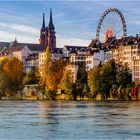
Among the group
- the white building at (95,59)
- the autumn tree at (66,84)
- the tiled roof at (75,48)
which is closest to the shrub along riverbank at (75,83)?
the autumn tree at (66,84)

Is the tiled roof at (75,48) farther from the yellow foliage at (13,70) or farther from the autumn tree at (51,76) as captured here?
the autumn tree at (51,76)

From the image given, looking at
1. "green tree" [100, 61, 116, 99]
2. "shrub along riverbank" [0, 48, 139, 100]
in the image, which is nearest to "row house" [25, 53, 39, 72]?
"shrub along riverbank" [0, 48, 139, 100]

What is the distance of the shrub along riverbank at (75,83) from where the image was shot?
4985 inches

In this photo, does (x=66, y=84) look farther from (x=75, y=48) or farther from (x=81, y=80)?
(x=75, y=48)

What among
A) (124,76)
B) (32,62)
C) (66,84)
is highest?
(32,62)

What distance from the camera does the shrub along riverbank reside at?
126625 millimetres

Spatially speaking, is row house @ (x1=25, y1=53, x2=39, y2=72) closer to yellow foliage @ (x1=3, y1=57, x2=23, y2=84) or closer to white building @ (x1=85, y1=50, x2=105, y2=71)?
yellow foliage @ (x1=3, y1=57, x2=23, y2=84)

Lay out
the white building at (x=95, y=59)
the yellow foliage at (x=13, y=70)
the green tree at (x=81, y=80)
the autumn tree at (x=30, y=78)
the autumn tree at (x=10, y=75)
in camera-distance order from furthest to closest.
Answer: the yellow foliage at (x=13, y=70) → the autumn tree at (x=30, y=78) → the white building at (x=95, y=59) → the autumn tree at (x=10, y=75) → the green tree at (x=81, y=80)

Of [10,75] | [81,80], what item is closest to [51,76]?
[81,80]

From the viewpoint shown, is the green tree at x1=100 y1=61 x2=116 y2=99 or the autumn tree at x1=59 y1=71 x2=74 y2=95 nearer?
the green tree at x1=100 y1=61 x2=116 y2=99

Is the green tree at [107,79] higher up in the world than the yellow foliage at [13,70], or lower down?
lower down

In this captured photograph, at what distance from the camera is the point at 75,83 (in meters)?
140

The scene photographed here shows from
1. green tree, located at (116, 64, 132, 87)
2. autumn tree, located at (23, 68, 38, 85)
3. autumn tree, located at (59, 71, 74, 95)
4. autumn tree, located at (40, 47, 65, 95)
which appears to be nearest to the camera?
green tree, located at (116, 64, 132, 87)

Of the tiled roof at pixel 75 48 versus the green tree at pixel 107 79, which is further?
the tiled roof at pixel 75 48
